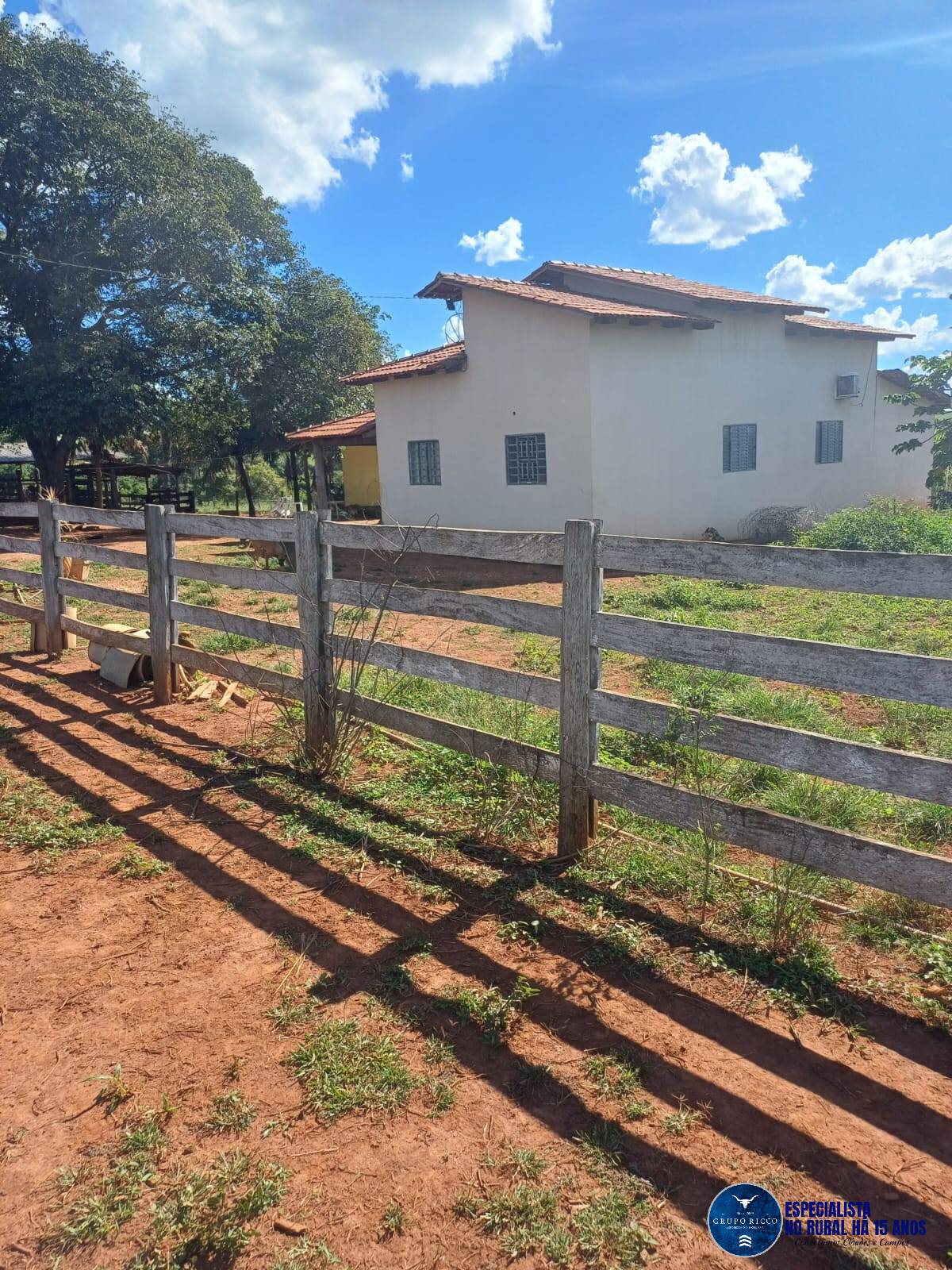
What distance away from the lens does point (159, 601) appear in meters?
6.84

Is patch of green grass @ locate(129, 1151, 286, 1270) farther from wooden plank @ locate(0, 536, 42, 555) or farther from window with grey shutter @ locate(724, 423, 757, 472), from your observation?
window with grey shutter @ locate(724, 423, 757, 472)

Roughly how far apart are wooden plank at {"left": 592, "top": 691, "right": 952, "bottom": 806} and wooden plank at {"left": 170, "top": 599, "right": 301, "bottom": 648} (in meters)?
2.39

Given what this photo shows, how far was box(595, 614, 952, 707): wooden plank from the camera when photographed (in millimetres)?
2975

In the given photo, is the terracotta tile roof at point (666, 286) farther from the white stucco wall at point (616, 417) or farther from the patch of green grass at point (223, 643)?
the patch of green grass at point (223, 643)

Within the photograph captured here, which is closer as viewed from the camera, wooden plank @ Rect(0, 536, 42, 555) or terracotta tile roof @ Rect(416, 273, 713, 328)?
wooden plank @ Rect(0, 536, 42, 555)

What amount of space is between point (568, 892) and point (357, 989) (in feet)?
3.53

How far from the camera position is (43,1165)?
8.17 ft

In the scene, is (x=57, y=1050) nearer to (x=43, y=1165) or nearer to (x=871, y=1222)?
(x=43, y=1165)

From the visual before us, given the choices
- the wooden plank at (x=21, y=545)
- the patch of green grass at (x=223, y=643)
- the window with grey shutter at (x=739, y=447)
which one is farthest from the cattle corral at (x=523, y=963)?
the window with grey shutter at (x=739, y=447)

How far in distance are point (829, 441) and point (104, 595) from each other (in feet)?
65.0

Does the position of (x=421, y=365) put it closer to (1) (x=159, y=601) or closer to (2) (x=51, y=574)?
(2) (x=51, y=574)

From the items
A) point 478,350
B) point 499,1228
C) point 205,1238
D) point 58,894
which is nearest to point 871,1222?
point 499,1228

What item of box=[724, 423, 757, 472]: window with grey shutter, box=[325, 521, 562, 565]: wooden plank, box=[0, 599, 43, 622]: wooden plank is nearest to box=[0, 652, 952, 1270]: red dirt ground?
box=[325, 521, 562, 565]: wooden plank

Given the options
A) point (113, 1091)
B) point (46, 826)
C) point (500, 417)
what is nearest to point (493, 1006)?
point (113, 1091)
